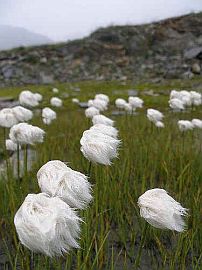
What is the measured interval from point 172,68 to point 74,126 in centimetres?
1656

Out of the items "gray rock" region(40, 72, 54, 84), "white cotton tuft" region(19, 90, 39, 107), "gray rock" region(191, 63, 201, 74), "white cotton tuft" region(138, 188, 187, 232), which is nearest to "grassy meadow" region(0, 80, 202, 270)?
"white cotton tuft" region(138, 188, 187, 232)

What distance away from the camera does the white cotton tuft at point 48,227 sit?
134cm

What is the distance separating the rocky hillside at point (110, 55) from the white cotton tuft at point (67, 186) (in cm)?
2369

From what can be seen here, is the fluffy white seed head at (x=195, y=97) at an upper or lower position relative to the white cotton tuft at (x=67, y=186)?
lower

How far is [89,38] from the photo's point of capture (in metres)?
29.4

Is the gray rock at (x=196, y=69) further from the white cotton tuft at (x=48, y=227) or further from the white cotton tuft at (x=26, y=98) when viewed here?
the white cotton tuft at (x=48, y=227)

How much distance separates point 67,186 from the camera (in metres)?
1.66

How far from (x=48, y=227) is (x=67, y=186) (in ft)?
1.13

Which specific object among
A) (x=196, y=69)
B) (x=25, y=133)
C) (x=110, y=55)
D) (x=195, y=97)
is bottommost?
(x=196, y=69)

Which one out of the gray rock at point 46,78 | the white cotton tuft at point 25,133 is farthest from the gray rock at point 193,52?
the white cotton tuft at point 25,133

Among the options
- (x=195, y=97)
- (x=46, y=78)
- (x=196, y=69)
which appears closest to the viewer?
(x=195, y=97)

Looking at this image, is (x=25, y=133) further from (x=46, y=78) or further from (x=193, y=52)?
(x=46, y=78)

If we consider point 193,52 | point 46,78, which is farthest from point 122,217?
point 46,78

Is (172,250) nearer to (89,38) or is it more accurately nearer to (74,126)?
(74,126)
